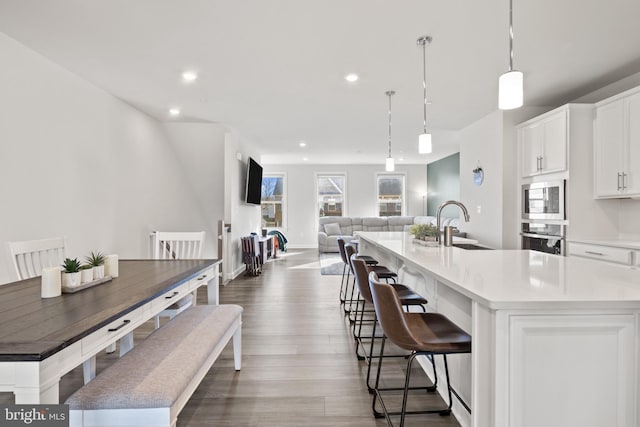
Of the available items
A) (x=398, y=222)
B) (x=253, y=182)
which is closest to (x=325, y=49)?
(x=253, y=182)

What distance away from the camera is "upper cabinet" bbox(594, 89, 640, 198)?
9.67ft

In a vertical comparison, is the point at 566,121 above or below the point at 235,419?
above

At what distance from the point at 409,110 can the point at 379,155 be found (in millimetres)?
3788

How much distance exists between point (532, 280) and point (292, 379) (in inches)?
→ 63.5

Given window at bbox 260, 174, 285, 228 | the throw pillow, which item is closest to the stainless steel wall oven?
the throw pillow

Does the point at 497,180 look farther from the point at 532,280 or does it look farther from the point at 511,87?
the point at 532,280

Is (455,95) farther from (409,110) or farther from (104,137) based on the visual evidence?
(104,137)

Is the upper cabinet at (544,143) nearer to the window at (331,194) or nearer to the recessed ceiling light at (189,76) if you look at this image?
the recessed ceiling light at (189,76)

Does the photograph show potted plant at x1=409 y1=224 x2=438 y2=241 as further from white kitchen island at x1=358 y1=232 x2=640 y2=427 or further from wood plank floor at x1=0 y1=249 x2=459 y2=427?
white kitchen island at x1=358 y1=232 x2=640 y2=427

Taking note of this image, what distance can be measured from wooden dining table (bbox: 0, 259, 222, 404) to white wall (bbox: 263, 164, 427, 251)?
311 inches

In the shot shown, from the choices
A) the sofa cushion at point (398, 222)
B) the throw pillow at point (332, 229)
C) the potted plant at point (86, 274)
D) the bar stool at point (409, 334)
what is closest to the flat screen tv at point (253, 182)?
the throw pillow at point (332, 229)

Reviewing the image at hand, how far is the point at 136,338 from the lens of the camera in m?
2.95

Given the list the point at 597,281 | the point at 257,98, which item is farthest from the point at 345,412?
the point at 257,98

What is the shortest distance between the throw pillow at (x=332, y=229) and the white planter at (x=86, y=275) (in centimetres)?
740
